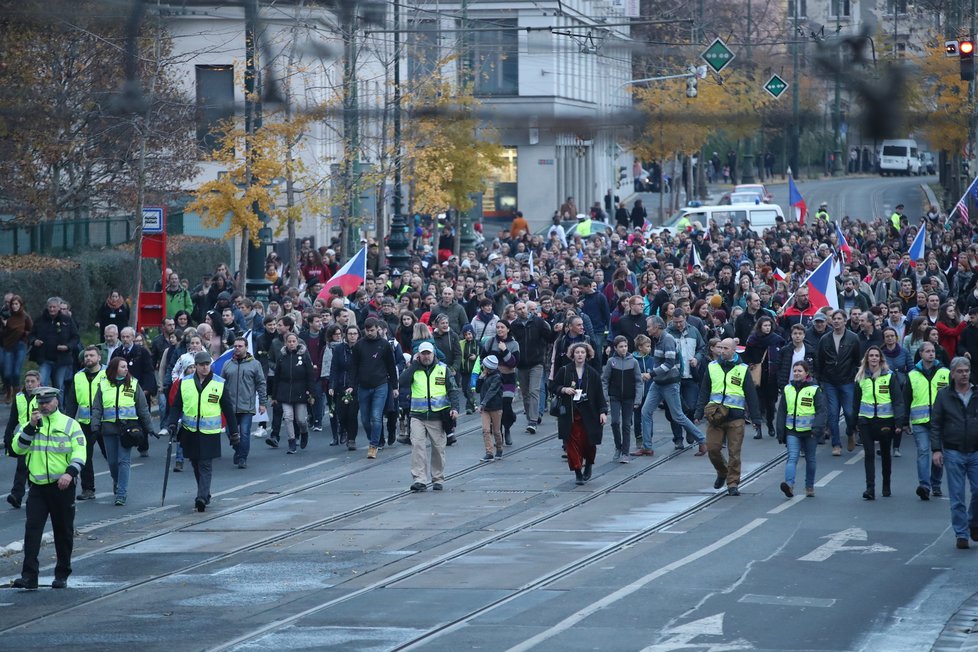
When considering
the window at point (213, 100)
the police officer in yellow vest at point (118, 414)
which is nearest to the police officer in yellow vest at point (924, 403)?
the window at point (213, 100)

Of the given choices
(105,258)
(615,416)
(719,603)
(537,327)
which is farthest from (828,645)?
(105,258)

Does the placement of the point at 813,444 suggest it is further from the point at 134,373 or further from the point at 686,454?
the point at 134,373

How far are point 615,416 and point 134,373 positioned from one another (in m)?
5.67

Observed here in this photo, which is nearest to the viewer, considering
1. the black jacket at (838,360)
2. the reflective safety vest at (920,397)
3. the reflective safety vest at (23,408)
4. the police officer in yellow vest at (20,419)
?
the police officer in yellow vest at (20,419)

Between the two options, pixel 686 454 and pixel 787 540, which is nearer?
pixel 787 540

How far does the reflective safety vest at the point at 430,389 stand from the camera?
56.2ft

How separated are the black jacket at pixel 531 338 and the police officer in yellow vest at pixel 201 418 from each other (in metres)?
5.16

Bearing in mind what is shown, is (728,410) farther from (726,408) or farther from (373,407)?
(373,407)

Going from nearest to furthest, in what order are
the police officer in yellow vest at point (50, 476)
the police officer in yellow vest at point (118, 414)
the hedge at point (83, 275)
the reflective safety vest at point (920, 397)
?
the police officer in yellow vest at point (50, 476), the reflective safety vest at point (920, 397), the police officer in yellow vest at point (118, 414), the hedge at point (83, 275)

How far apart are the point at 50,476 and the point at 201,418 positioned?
3.29m

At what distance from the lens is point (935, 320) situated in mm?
21312

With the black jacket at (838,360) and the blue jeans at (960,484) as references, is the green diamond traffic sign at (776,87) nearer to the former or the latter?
the blue jeans at (960,484)

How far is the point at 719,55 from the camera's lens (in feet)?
30.7

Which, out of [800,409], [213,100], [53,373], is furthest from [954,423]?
[53,373]
